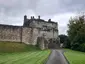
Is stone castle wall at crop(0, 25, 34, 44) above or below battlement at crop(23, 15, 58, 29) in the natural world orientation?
below

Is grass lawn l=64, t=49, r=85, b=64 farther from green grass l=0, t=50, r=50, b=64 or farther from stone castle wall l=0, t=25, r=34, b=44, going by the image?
stone castle wall l=0, t=25, r=34, b=44

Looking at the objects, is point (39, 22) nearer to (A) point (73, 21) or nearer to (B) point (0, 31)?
(A) point (73, 21)

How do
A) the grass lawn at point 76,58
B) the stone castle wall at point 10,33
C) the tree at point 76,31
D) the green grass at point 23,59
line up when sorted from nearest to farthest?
1. the green grass at point 23,59
2. the grass lawn at point 76,58
3. the stone castle wall at point 10,33
4. the tree at point 76,31

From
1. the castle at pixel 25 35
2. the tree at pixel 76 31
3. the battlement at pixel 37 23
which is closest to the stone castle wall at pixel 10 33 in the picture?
the castle at pixel 25 35

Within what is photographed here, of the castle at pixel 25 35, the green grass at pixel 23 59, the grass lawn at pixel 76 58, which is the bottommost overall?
the grass lawn at pixel 76 58

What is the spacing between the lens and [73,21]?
80.6 meters

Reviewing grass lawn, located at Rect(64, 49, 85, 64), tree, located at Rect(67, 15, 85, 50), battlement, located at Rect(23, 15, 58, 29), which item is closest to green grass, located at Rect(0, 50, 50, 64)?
grass lawn, located at Rect(64, 49, 85, 64)

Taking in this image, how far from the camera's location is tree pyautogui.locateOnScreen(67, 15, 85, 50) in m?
73.4

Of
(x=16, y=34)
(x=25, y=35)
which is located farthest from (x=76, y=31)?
(x=16, y=34)

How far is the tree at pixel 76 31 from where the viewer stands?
73375 millimetres

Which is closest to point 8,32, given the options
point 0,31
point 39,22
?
point 0,31

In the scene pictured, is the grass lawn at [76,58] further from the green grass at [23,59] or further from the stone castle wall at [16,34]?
the stone castle wall at [16,34]

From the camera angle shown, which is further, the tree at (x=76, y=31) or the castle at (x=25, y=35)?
the tree at (x=76, y=31)

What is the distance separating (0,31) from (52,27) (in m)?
37.5
